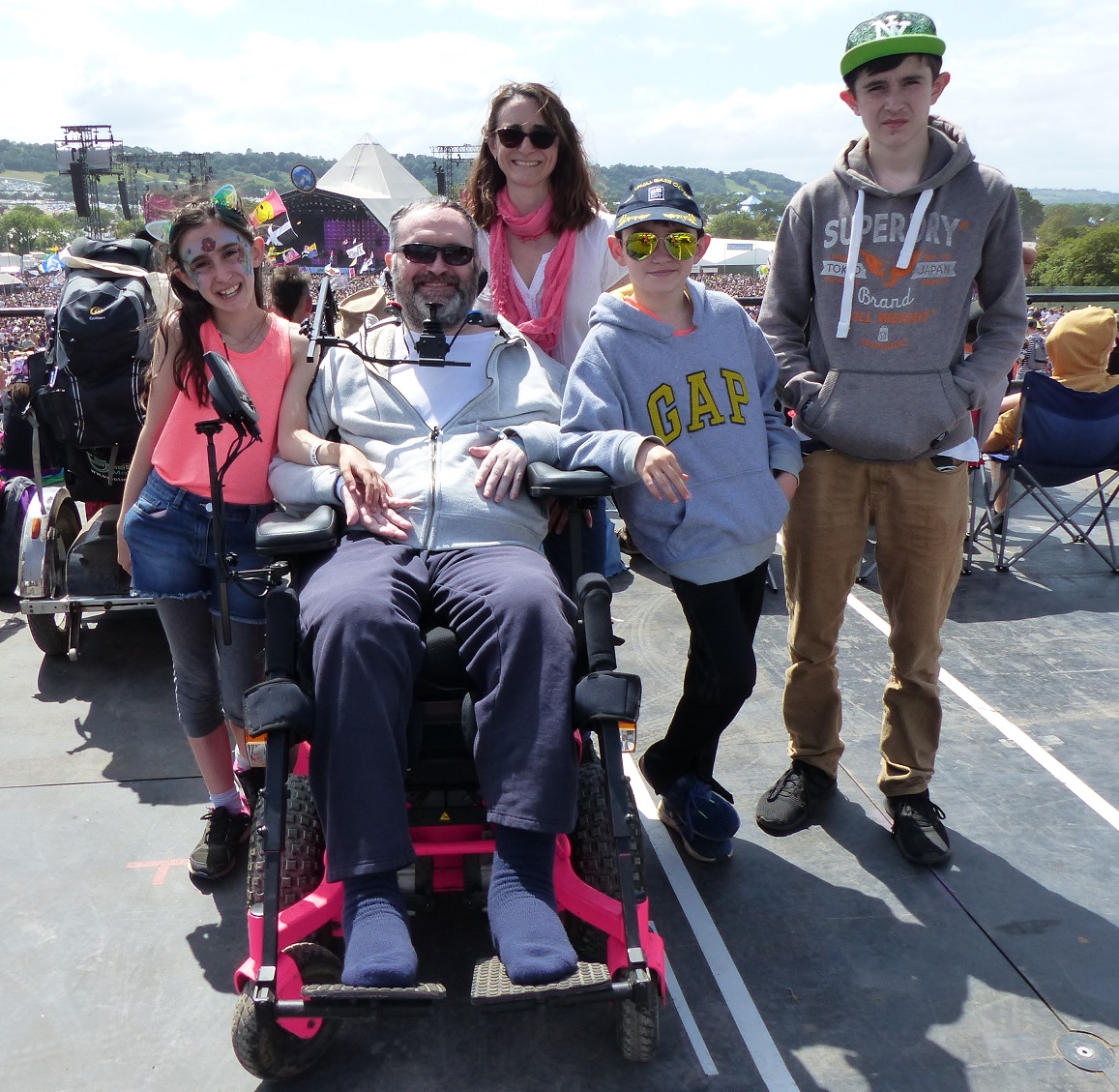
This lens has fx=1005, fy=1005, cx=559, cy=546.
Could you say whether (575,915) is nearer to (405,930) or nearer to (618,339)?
(405,930)

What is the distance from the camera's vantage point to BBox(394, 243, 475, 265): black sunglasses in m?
2.81

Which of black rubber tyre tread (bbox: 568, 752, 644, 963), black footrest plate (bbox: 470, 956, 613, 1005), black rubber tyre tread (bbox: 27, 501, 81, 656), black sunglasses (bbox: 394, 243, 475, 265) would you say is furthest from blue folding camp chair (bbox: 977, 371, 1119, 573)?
black rubber tyre tread (bbox: 27, 501, 81, 656)

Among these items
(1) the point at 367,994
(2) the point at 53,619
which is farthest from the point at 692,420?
(2) the point at 53,619

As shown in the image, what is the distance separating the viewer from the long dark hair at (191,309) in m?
2.78

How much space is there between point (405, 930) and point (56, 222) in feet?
551

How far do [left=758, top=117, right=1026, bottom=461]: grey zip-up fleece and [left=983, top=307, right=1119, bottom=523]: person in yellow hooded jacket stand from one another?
3159 mm

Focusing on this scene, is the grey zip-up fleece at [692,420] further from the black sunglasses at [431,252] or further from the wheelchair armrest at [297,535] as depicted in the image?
the wheelchair armrest at [297,535]

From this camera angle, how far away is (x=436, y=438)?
108 inches

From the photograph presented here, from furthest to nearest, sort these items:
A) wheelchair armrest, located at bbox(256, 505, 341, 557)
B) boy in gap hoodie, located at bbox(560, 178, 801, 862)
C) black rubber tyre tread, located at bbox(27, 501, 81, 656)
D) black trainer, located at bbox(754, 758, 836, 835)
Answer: black rubber tyre tread, located at bbox(27, 501, 81, 656), black trainer, located at bbox(754, 758, 836, 835), boy in gap hoodie, located at bbox(560, 178, 801, 862), wheelchair armrest, located at bbox(256, 505, 341, 557)

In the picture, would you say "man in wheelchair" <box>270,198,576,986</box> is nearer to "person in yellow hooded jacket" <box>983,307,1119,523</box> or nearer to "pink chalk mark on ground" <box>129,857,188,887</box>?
"pink chalk mark on ground" <box>129,857,188,887</box>

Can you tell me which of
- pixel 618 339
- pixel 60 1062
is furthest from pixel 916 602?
pixel 60 1062

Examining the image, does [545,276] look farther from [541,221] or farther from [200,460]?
[200,460]

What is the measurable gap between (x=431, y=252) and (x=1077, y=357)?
4.56 m

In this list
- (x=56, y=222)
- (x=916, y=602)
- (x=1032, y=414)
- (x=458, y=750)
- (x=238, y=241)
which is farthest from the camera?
(x=56, y=222)
